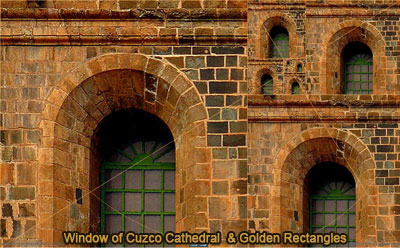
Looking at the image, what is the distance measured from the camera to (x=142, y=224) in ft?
41.7

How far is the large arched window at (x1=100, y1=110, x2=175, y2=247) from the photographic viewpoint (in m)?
12.7

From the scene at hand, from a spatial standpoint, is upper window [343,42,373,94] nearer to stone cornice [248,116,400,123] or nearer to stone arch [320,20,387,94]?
stone arch [320,20,387,94]

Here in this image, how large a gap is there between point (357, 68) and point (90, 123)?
67.4ft

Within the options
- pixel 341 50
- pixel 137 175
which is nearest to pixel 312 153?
pixel 341 50

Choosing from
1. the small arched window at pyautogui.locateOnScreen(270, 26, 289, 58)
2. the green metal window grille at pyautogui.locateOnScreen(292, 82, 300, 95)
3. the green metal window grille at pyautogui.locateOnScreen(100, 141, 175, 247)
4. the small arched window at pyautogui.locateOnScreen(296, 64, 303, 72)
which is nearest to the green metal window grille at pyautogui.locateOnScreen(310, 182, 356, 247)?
the green metal window grille at pyautogui.locateOnScreen(292, 82, 300, 95)

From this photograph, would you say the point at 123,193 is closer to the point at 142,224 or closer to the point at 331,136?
the point at 142,224

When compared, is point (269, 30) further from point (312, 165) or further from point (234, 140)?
point (234, 140)

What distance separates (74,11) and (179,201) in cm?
246

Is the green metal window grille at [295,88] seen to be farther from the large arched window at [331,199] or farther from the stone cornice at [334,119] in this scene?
the stone cornice at [334,119]

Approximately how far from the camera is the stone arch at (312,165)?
83.1 feet

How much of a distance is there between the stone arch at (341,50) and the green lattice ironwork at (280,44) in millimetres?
1481

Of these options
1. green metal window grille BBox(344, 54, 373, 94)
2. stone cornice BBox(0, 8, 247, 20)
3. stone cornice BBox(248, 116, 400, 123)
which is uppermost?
green metal window grille BBox(344, 54, 373, 94)

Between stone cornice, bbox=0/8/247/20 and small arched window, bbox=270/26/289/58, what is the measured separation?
20465mm

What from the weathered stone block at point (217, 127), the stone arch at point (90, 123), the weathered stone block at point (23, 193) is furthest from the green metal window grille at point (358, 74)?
the weathered stone block at point (23, 193)
